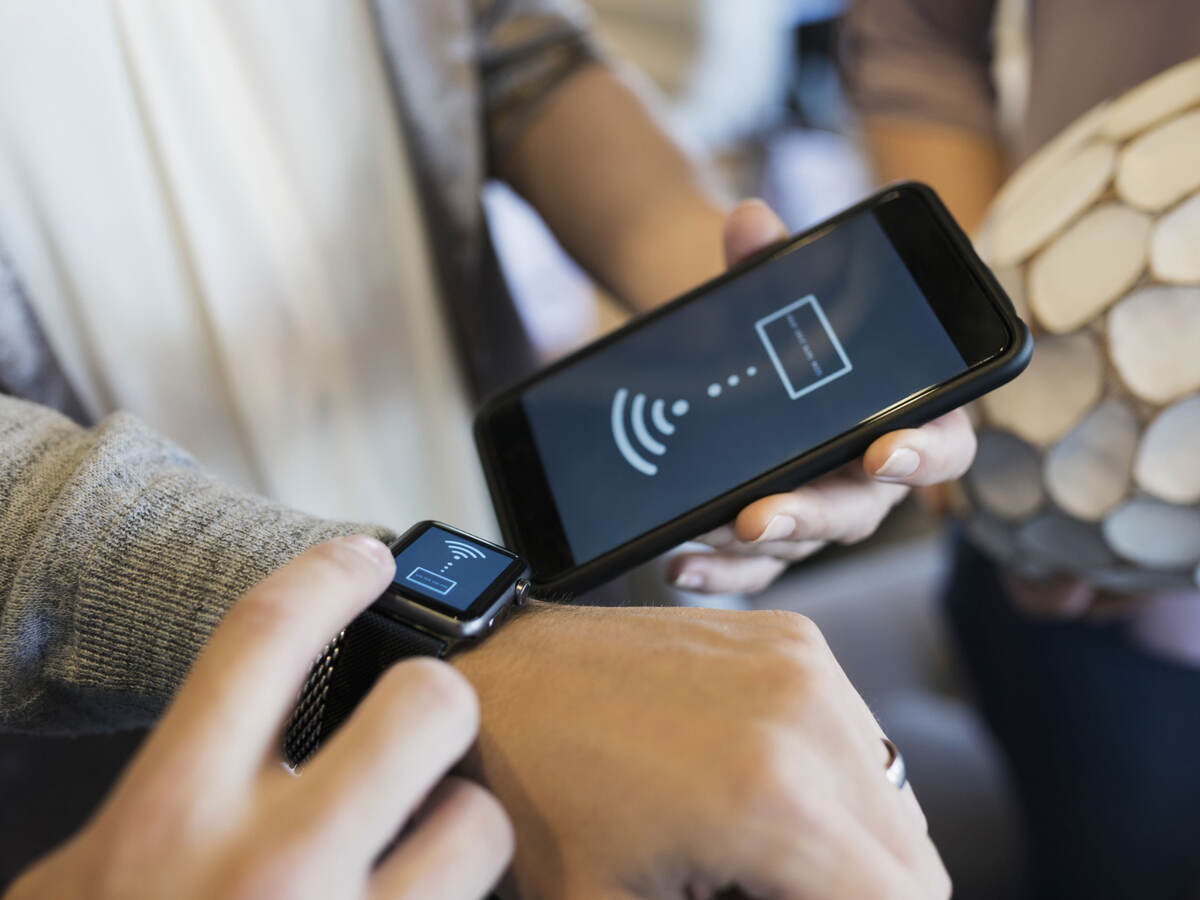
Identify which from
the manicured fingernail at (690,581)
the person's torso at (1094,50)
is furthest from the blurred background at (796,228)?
the person's torso at (1094,50)

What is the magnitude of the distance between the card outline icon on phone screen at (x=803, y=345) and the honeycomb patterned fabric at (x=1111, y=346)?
11 centimetres

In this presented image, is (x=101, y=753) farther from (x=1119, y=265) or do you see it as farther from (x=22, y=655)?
(x=1119, y=265)

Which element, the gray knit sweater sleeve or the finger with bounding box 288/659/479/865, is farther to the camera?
the gray knit sweater sleeve

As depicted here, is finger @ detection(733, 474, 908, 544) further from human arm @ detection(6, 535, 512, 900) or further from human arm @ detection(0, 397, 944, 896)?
human arm @ detection(6, 535, 512, 900)

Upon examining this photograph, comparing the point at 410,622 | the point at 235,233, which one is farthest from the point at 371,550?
the point at 235,233

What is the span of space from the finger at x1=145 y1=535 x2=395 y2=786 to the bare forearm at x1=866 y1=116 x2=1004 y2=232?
1.87ft

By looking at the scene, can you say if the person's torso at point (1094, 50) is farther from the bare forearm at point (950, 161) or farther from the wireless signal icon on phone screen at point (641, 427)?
the wireless signal icon on phone screen at point (641, 427)

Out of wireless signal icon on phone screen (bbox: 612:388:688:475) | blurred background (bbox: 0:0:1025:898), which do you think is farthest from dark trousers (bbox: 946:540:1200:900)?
wireless signal icon on phone screen (bbox: 612:388:688:475)

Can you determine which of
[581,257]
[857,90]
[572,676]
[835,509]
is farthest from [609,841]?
[857,90]

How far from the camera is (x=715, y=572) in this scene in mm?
427

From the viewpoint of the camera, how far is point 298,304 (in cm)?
54

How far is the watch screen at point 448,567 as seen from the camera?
1.05 ft

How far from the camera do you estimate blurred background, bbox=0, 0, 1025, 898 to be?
476 millimetres

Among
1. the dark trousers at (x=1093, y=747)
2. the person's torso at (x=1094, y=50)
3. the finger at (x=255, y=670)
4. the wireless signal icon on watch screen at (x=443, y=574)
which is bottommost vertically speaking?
the dark trousers at (x=1093, y=747)
